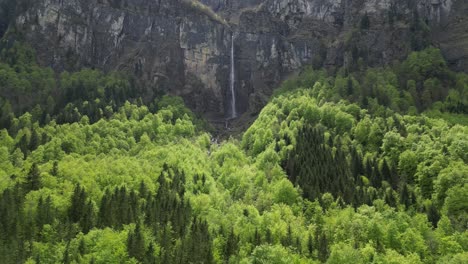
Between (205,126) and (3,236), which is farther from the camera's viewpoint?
(205,126)

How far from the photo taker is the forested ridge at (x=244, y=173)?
8309cm

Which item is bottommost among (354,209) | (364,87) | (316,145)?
(354,209)

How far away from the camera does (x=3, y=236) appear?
265 feet

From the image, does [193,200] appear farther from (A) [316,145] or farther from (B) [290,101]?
(B) [290,101]

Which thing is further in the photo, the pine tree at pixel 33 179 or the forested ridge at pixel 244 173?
the pine tree at pixel 33 179

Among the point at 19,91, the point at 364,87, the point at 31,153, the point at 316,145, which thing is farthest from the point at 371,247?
the point at 19,91

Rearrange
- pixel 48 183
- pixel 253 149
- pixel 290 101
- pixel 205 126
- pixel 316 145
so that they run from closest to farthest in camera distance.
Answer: pixel 48 183, pixel 316 145, pixel 253 149, pixel 290 101, pixel 205 126

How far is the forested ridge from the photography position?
83088mm

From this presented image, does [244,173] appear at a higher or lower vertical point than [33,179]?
lower

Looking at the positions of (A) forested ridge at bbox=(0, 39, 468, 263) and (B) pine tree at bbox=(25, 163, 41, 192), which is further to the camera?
(B) pine tree at bbox=(25, 163, 41, 192)

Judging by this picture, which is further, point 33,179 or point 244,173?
point 244,173

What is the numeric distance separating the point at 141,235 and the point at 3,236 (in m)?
22.6

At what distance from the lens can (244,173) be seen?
125250 mm

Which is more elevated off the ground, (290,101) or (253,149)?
(290,101)
